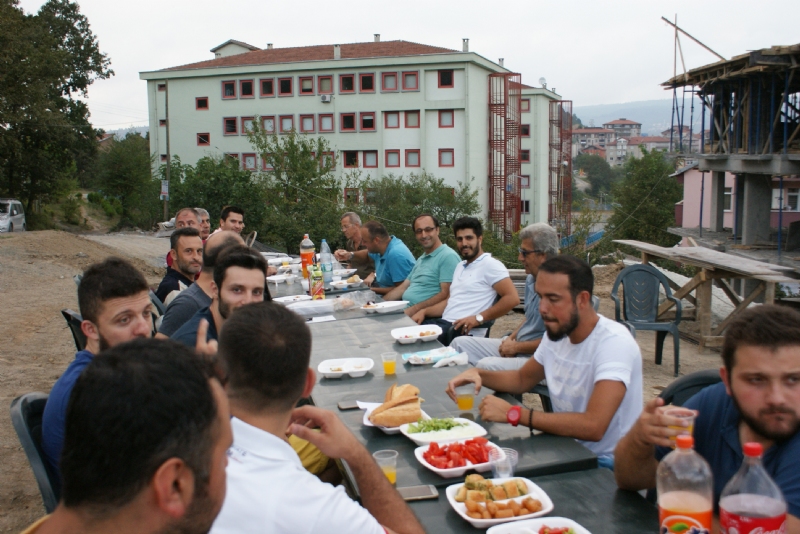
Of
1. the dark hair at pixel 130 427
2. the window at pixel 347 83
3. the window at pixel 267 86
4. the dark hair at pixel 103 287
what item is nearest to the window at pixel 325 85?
the window at pixel 347 83

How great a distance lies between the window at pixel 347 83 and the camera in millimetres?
44500

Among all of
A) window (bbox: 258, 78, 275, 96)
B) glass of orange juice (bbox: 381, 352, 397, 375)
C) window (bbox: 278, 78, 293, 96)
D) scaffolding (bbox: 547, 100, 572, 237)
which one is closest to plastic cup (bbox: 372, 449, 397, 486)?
glass of orange juice (bbox: 381, 352, 397, 375)

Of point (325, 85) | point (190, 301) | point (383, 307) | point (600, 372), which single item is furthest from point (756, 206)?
point (325, 85)

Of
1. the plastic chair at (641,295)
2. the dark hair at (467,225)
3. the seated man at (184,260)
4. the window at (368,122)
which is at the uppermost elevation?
the window at (368,122)

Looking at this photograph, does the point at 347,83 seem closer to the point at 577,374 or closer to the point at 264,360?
the point at 577,374

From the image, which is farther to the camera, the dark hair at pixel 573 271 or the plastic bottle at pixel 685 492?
the dark hair at pixel 573 271

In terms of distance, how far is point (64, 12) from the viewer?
1925 inches

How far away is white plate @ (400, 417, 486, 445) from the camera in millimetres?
3008

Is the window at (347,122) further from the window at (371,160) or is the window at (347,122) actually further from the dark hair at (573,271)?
the dark hair at (573,271)

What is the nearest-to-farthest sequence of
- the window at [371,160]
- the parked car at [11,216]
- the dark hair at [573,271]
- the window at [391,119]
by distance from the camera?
the dark hair at [573,271]
the parked car at [11,216]
the window at [391,119]
the window at [371,160]

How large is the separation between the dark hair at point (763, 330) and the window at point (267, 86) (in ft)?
152

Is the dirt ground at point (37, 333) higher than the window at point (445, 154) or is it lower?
lower

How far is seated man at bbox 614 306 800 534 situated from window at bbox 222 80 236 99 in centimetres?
4787

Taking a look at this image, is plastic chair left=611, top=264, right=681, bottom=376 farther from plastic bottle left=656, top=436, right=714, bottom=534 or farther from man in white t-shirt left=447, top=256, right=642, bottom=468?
plastic bottle left=656, top=436, right=714, bottom=534
